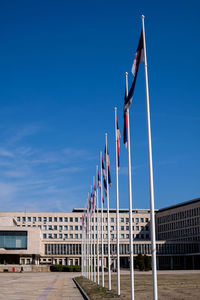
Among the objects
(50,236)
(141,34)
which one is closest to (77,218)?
(50,236)

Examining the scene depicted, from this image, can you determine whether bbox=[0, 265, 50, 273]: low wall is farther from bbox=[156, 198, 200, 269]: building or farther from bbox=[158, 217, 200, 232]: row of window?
bbox=[158, 217, 200, 232]: row of window

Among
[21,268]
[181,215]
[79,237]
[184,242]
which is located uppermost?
[181,215]

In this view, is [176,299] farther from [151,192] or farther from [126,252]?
[126,252]

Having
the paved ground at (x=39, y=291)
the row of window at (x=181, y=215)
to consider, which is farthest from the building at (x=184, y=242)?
the paved ground at (x=39, y=291)

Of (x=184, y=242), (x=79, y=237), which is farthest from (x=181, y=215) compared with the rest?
(x=79, y=237)

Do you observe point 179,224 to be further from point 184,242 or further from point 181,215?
point 184,242

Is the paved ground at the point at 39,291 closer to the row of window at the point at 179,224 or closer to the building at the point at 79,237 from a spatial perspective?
the building at the point at 79,237

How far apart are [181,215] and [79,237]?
36214 millimetres

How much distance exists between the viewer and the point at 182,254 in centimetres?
14238

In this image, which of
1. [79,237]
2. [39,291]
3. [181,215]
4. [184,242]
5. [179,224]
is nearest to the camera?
[39,291]

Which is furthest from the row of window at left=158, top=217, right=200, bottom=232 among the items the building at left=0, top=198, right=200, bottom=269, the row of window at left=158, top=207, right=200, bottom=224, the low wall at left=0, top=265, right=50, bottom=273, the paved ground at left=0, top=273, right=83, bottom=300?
the paved ground at left=0, top=273, right=83, bottom=300

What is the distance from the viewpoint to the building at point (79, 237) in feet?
413

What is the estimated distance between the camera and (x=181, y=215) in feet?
486

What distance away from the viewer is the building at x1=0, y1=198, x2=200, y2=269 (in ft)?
413
